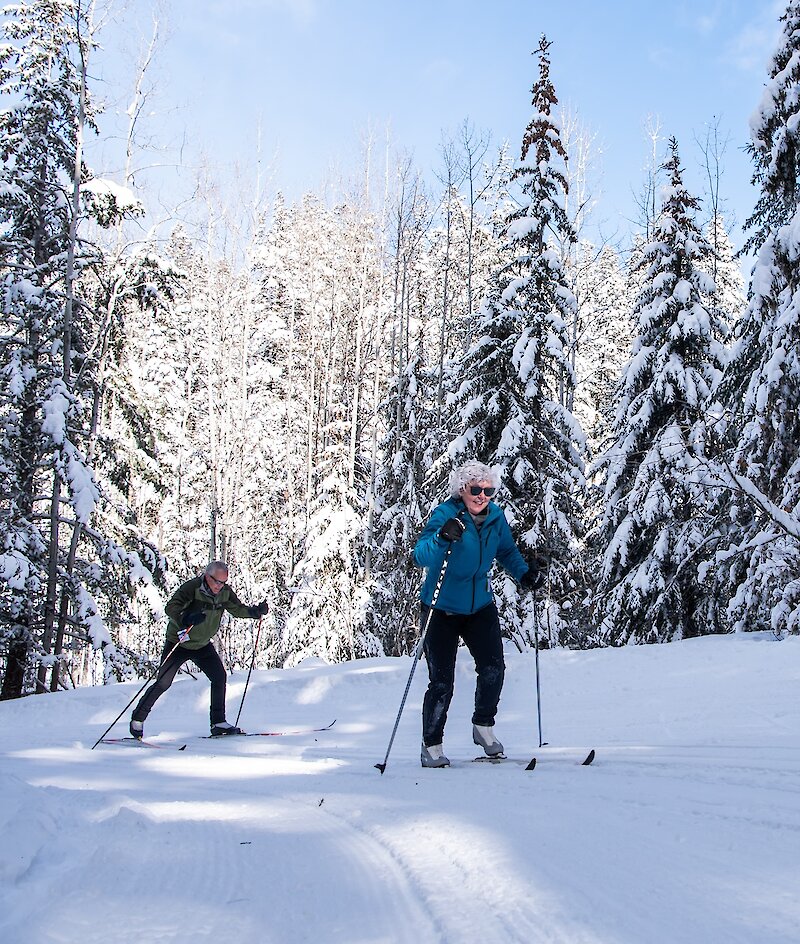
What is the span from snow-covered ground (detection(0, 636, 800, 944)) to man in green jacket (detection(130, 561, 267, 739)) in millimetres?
1520

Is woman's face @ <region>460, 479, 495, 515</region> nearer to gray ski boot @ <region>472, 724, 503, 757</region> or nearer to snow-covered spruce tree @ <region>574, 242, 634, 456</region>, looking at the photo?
gray ski boot @ <region>472, 724, 503, 757</region>

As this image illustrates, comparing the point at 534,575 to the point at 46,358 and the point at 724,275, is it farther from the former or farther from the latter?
the point at 724,275

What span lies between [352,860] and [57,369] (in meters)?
12.7

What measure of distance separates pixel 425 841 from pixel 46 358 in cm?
1346

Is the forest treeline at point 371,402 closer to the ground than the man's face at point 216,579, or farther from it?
farther from it

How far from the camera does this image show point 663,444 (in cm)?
1592

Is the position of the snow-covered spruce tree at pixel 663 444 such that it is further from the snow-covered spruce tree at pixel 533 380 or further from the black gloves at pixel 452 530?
the black gloves at pixel 452 530

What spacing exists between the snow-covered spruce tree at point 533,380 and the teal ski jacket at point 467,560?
1122 centimetres

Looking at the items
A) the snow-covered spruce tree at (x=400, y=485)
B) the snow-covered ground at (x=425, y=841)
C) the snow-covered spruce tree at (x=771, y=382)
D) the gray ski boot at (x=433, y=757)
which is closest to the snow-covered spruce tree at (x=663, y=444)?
the snow-covered spruce tree at (x=771, y=382)

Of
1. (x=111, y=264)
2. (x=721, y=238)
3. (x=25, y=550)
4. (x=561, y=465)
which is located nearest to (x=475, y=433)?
Result: (x=561, y=465)

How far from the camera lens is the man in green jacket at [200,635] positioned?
310 inches

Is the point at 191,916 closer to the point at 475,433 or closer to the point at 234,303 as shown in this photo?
the point at 475,433

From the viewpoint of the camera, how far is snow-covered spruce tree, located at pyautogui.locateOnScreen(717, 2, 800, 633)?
11.2m

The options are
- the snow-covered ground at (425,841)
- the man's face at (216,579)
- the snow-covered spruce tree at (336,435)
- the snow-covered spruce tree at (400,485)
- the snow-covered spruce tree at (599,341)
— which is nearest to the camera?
the snow-covered ground at (425,841)
